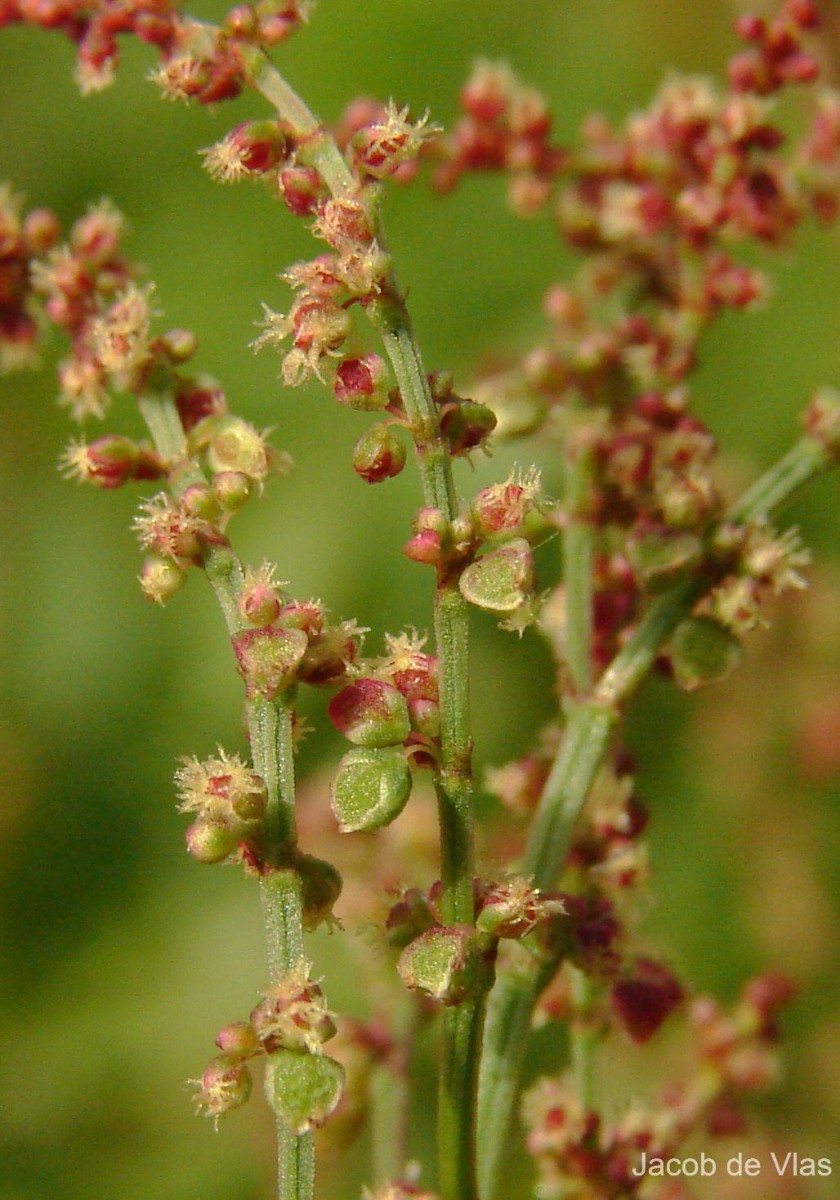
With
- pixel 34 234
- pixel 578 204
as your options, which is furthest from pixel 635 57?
pixel 34 234

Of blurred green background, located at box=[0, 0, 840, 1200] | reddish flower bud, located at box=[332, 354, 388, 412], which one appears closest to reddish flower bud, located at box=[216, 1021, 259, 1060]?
reddish flower bud, located at box=[332, 354, 388, 412]

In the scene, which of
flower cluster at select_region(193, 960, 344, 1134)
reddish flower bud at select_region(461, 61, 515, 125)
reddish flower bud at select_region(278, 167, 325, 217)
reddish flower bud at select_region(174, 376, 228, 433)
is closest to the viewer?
flower cluster at select_region(193, 960, 344, 1134)

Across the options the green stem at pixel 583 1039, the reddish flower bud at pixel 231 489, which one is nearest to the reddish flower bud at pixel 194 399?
the reddish flower bud at pixel 231 489

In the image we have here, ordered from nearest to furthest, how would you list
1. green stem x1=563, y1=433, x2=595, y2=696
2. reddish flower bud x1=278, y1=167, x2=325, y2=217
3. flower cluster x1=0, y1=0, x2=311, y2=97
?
reddish flower bud x1=278, y1=167, x2=325, y2=217
flower cluster x1=0, y1=0, x2=311, y2=97
green stem x1=563, y1=433, x2=595, y2=696

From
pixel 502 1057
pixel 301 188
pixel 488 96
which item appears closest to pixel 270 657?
pixel 301 188

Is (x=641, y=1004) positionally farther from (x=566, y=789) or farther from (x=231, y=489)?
(x=231, y=489)

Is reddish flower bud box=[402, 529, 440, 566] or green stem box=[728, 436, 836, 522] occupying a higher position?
green stem box=[728, 436, 836, 522]

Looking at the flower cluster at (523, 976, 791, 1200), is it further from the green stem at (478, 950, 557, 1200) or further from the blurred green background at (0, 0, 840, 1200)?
the blurred green background at (0, 0, 840, 1200)
